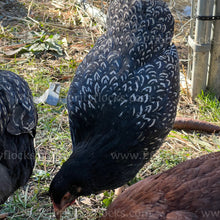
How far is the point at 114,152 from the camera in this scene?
2438 millimetres

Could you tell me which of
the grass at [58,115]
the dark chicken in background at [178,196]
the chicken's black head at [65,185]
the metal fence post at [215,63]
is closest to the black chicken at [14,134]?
the chicken's black head at [65,185]

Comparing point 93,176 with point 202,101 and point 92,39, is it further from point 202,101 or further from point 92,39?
point 92,39

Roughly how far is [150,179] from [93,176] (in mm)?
450

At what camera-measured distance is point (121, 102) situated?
8.27 feet

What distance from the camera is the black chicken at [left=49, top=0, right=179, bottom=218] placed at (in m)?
2.41

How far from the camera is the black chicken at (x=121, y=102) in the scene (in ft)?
7.91

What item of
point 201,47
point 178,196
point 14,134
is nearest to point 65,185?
point 14,134

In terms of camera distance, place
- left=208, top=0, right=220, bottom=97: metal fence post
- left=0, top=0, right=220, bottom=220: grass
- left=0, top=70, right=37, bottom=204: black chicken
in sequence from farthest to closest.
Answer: left=208, top=0, right=220, bottom=97: metal fence post < left=0, top=0, right=220, bottom=220: grass < left=0, top=70, right=37, bottom=204: black chicken

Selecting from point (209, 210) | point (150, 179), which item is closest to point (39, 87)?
point (150, 179)

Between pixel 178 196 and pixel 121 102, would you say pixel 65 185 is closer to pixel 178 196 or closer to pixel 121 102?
pixel 121 102

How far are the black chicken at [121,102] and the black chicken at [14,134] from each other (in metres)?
0.29

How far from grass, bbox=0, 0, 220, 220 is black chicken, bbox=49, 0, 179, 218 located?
0.49 meters

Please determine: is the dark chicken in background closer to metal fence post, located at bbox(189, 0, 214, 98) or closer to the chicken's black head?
the chicken's black head

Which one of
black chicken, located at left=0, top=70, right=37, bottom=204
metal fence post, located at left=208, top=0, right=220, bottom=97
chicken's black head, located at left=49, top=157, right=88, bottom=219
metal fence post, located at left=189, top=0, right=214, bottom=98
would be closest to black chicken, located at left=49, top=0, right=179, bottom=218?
chicken's black head, located at left=49, top=157, right=88, bottom=219
